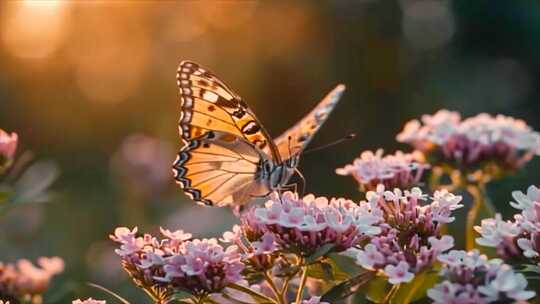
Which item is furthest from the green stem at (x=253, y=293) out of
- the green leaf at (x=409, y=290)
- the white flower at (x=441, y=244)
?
the white flower at (x=441, y=244)

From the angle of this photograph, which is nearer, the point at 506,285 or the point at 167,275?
the point at 506,285

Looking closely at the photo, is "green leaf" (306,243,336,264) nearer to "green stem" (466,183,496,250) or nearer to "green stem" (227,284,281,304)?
"green stem" (227,284,281,304)

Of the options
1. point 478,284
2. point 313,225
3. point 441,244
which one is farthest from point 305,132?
point 478,284

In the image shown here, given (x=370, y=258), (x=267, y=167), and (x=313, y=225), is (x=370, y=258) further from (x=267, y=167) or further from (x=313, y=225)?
(x=267, y=167)

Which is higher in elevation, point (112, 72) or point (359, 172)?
point (112, 72)

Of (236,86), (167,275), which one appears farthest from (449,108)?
(167,275)

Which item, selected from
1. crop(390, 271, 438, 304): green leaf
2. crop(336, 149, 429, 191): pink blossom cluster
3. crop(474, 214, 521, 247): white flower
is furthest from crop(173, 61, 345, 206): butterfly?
crop(474, 214, 521, 247): white flower

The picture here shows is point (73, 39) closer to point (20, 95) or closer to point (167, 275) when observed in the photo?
point (20, 95)

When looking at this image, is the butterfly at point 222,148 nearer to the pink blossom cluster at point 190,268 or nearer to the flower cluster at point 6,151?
the flower cluster at point 6,151
